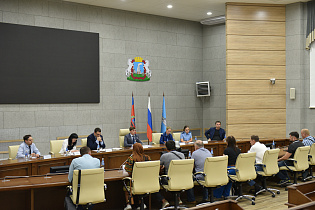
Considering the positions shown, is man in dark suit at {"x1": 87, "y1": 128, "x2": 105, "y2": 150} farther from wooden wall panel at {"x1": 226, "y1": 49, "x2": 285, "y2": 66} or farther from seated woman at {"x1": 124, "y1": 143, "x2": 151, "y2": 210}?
wooden wall panel at {"x1": 226, "y1": 49, "x2": 285, "y2": 66}

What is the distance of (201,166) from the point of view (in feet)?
21.1

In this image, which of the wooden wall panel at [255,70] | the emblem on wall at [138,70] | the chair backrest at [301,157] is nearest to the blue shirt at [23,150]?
the emblem on wall at [138,70]

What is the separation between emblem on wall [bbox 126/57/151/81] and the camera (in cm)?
1149

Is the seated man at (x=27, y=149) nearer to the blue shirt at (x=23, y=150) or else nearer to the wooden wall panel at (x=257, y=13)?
the blue shirt at (x=23, y=150)

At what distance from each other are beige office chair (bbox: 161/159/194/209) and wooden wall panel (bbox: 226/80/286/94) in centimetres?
550

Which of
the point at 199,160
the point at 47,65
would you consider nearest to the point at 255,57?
the point at 199,160

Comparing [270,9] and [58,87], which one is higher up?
[270,9]

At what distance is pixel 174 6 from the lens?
11.1m

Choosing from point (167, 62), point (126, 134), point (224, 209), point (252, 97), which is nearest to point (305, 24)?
point (252, 97)

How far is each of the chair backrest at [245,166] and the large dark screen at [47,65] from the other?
547 cm

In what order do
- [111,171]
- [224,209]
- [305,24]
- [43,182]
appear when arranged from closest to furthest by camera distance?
[224,209], [43,182], [111,171], [305,24]

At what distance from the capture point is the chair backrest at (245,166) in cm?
653

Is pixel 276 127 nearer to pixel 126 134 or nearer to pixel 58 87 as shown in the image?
pixel 126 134

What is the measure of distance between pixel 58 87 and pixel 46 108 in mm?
671
